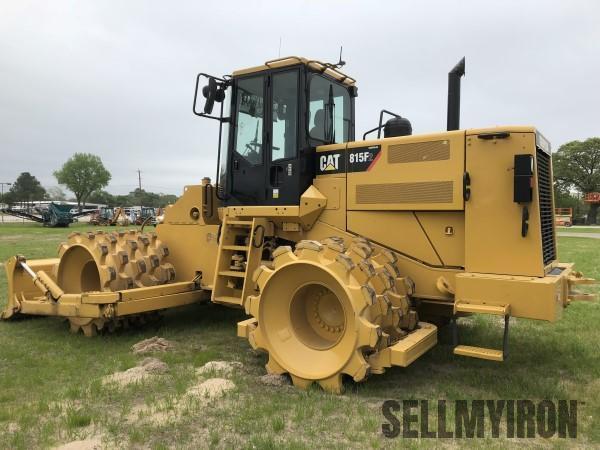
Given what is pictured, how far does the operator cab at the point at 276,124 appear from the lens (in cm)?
584

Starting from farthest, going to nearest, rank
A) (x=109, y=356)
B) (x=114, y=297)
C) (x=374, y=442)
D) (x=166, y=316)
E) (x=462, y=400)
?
(x=166, y=316) → (x=114, y=297) → (x=109, y=356) → (x=462, y=400) → (x=374, y=442)

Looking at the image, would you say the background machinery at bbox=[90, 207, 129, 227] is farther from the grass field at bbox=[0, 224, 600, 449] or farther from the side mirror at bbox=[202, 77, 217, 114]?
the side mirror at bbox=[202, 77, 217, 114]

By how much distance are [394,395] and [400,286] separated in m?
1.01

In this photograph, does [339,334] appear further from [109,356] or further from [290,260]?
[109,356]

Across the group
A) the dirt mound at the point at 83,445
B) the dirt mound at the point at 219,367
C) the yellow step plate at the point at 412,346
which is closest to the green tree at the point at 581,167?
the yellow step plate at the point at 412,346

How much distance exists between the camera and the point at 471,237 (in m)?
4.75

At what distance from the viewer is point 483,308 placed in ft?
14.3

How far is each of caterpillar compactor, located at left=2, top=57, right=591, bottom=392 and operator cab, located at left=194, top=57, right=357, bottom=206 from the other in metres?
0.02

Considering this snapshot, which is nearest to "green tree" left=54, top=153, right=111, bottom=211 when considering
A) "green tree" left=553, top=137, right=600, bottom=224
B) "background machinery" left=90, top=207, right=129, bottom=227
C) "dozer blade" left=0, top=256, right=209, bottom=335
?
"background machinery" left=90, top=207, right=129, bottom=227

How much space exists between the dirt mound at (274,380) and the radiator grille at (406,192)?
6.61 feet

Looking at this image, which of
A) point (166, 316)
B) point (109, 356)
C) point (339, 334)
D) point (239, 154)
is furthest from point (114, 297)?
point (339, 334)

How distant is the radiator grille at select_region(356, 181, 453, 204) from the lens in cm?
496

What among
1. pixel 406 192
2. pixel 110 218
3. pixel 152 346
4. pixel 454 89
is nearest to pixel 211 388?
pixel 152 346

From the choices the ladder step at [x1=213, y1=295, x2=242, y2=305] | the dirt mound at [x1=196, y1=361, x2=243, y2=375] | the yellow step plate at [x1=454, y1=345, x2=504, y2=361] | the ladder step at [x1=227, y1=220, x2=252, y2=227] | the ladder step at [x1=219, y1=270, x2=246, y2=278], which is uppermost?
the ladder step at [x1=227, y1=220, x2=252, y2=227]
